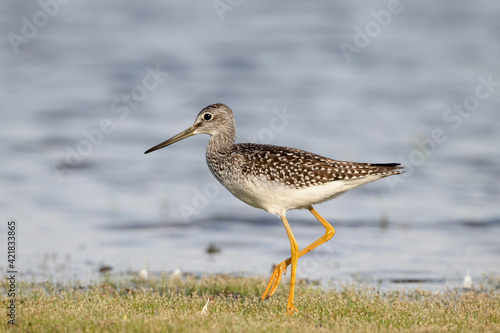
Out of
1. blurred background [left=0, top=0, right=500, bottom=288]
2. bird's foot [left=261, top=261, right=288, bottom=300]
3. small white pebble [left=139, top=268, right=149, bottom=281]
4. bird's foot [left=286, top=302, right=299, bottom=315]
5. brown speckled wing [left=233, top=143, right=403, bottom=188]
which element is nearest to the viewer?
bird's foot [left=286, top=302, right=299, bottom=315]

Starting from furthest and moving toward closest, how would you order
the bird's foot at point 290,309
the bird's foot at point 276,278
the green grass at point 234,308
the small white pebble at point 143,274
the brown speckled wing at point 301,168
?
1. the small white pebble at point 143,274
2. the bird's foot at point 276,278
3. the brown speckled wing at point 301,168
4. the bird's foot at point 290,309
5. the green grass at point 234,308

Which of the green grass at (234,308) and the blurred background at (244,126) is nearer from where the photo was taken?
the green grass at (234,308)

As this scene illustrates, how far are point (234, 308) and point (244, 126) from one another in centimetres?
1186

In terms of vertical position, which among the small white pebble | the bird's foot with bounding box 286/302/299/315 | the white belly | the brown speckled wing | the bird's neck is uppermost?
the bird's neck

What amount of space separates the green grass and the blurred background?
1.49 m

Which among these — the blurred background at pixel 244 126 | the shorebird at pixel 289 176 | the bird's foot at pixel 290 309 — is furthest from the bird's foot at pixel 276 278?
the blurred background at pixel 244 126

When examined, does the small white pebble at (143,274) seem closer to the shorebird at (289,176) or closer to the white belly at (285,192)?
the shorebird at (289,176)

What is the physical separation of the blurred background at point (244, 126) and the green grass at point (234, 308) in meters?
1.49

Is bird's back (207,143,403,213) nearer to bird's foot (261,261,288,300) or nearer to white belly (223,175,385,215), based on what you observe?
white belly (223,175,385,215)

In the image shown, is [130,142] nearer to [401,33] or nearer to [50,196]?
[50,196]

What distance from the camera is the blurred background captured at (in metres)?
14.5

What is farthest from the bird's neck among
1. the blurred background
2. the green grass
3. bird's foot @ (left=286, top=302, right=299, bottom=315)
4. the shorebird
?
the blurred background

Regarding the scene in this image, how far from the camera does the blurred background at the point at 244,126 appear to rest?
47.5 feet

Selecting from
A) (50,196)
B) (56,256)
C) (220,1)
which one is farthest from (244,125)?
(220,1)
